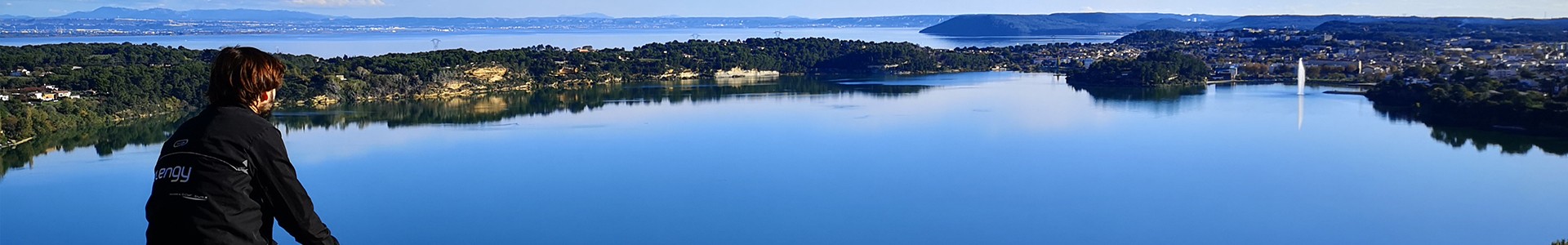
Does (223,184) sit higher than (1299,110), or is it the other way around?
(223,184)

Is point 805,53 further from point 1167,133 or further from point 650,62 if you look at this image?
point 1167,133

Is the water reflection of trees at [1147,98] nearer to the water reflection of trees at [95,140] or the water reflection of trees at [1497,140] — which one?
the water reflection of trees at [1497,140]

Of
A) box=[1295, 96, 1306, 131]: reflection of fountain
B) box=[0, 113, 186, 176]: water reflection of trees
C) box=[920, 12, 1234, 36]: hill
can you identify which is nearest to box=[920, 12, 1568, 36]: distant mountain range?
box=[920, 12, 1234, 36]: hill

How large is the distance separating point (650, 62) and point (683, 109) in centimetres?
708

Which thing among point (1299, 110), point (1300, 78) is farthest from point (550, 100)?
point (1300, 78)

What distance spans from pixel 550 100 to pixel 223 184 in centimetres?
1643

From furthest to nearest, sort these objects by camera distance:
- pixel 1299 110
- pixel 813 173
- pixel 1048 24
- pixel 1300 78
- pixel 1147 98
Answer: pixel 1048 24 → pixel 1300 78 → pixel 1147 98 → pixel 1299 110 → pixel 813 173

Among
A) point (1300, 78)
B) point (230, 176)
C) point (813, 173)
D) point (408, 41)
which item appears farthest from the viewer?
point (408, 41)

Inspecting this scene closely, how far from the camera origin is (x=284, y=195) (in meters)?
0.91

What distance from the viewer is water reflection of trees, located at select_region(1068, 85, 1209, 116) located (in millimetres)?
15219

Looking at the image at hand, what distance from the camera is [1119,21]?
62.8m

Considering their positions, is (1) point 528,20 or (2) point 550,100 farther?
(1) point 528,20

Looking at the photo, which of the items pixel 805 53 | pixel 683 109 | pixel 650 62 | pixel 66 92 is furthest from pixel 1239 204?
pixel 805 53

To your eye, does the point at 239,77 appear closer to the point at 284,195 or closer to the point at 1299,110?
the point at 284,195
